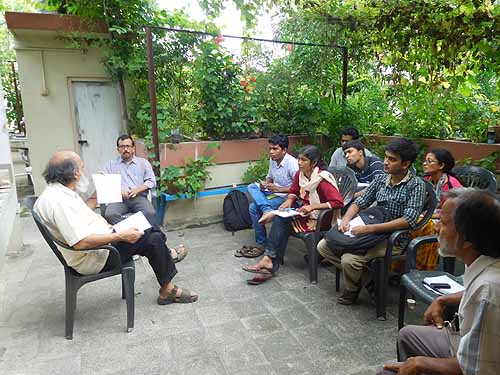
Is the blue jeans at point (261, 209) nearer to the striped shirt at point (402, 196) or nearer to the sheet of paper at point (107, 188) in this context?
the striped shirt at point (402, 196)

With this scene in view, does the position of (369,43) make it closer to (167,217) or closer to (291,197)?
(291,197)

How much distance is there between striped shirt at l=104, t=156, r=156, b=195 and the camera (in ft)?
12.4

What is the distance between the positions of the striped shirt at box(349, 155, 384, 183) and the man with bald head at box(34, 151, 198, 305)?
217cm

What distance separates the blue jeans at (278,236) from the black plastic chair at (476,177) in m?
1.53

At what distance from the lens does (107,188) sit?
10.9ft

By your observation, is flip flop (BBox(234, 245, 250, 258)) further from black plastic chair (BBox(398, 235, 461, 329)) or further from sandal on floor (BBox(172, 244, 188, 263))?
black plastic chair (BBox(398, 235, 461, 329))

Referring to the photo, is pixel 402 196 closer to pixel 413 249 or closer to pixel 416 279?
pixel 413 249

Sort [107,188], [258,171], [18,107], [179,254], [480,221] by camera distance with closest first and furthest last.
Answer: [480,221], [107,188], [179,254], [258,171], [18,107]

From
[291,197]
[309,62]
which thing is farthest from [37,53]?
[291,197]

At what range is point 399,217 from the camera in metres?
2.58

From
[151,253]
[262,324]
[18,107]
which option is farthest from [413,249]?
[18,107]

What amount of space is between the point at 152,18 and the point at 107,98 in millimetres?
1570

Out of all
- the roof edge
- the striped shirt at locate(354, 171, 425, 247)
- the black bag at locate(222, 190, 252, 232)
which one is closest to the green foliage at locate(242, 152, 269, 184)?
the black bag at locate(222, 190, 252, 232)

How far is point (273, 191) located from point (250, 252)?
0.70 meters
